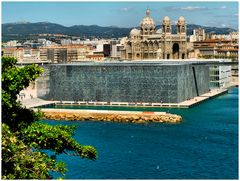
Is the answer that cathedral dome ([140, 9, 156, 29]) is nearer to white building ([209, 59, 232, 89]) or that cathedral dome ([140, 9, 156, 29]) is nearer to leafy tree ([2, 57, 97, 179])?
white building ([209, 59, 232, 89])

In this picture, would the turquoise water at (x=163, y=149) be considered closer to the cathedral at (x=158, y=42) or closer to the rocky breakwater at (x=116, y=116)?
the rocky breakwater at (x=116, y=116)

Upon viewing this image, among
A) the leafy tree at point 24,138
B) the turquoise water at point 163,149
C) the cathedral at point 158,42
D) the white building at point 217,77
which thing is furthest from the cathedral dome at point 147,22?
the leafy tree at point 24,138

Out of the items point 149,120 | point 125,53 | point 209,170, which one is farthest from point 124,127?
point 125,53

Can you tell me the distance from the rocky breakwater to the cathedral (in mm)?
37833

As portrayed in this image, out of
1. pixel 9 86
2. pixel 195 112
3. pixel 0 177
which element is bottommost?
pixel 195 112

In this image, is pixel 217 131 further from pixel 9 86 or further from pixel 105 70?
pixel 9 86

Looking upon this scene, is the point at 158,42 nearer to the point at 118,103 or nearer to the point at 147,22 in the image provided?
the point at 147,22

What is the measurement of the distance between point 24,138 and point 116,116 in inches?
939

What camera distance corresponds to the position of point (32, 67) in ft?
28.2

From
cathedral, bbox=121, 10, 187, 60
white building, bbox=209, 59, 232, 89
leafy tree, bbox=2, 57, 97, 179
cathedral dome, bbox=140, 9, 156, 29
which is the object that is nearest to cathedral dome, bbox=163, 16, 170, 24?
cathedral, bbox=121, 10, 187, 60

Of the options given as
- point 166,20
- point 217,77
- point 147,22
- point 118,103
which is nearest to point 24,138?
point 118,103

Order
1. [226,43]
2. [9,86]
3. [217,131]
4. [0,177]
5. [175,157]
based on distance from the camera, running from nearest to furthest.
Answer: [0,177]
[9,86]
[175,157]
[217,131]
[226,43]

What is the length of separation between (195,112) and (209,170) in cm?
1738

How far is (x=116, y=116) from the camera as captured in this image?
3244cm
